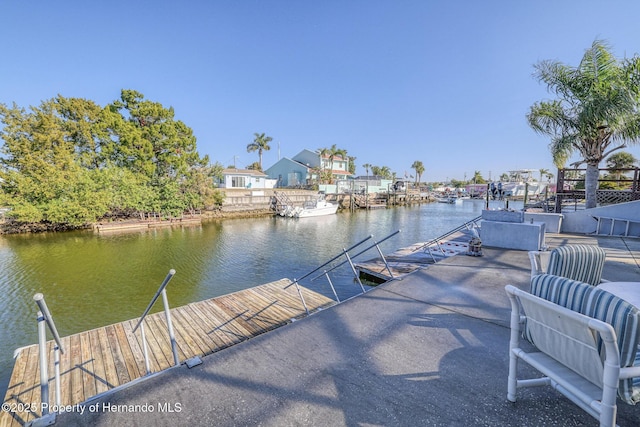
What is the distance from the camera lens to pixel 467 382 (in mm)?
2408

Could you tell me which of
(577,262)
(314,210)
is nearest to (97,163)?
(314,210)

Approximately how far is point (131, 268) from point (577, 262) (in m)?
13.9

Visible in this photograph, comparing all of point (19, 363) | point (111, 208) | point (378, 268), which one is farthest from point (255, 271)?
point (111, 208)

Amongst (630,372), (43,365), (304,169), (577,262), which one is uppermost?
(304,169)

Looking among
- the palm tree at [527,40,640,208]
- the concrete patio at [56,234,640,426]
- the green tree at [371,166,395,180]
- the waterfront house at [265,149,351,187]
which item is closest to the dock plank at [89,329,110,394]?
the concrete patio at [56,234,640,426]

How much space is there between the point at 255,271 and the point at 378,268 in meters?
5.27

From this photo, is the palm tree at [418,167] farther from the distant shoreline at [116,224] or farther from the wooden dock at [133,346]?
the wooden dock at [133,346]

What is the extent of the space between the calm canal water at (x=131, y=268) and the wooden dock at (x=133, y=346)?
3.93ft

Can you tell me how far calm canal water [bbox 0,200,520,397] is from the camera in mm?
7496

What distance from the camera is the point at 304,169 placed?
45219 millimetres

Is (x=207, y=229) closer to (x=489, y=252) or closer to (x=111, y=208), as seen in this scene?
(x=111, y=208)

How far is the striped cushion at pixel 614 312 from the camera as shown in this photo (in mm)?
1412

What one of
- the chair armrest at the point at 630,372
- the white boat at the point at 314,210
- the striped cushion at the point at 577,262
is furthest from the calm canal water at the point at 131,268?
the white boat at the point at 314,210

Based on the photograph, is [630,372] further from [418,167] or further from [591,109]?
[418,167]
